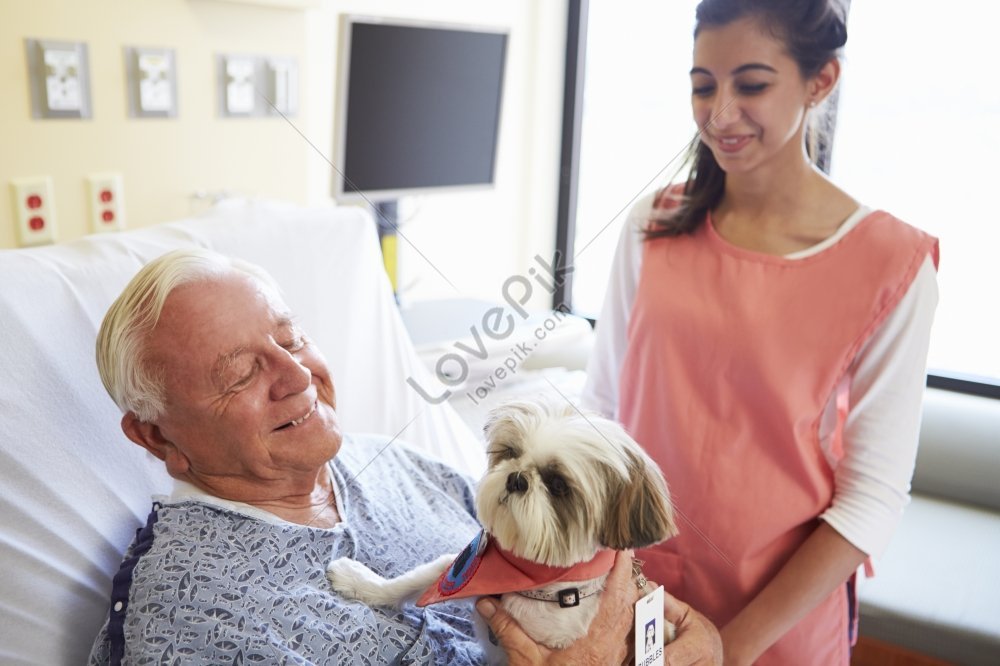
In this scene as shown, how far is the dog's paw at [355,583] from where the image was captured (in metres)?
1.15

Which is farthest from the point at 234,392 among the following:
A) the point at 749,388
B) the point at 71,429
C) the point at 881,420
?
the point at 881,420

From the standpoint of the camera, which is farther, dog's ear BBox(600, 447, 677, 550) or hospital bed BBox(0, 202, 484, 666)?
hospital bed BBox(0, 202, 484, 666)

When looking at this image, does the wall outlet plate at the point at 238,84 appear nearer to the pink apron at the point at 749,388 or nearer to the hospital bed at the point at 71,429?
the hospital bed at the point at 71,429

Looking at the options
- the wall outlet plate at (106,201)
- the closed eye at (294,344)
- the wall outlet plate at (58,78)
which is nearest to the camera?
the closed eye at (294,344)

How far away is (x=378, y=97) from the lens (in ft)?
7.50

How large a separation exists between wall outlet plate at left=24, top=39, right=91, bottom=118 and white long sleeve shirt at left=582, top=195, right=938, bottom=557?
1.50 meters

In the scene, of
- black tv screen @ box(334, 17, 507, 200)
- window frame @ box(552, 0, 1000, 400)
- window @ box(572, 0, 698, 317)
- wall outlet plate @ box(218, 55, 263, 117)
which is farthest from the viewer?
window frame @ box(552, 0, 1000, 400)

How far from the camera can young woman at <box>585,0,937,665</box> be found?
115 centimetres

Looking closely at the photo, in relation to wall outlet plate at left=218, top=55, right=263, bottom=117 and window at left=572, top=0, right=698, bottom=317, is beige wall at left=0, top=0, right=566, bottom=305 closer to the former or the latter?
wall outlet plate at left=218, top=55, right=263, bottom=117

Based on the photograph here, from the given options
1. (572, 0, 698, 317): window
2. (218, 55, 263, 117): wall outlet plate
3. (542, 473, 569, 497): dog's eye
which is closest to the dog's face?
(542, 473, 569, 497): dog's eye

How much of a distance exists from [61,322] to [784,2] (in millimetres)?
1147

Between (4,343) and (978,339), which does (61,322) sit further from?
(978,339)

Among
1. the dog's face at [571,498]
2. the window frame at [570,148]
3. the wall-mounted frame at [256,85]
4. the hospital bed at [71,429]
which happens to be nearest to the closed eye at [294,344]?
the hospital bed at [71,429]

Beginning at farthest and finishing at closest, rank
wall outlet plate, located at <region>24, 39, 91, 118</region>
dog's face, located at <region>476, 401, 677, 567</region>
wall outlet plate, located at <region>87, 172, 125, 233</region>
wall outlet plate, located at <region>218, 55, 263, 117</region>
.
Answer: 1. wall outlet plate, located at <region>218, 55, 263, 117</region>
2. wall outlet plate, located at <region>87, 172, 125, 233</region>
3. wall outlet plate, located at <region>24, 39, 91, 118</region>
4. dog's face, located at <region>476, 401, 677, 567</region>
